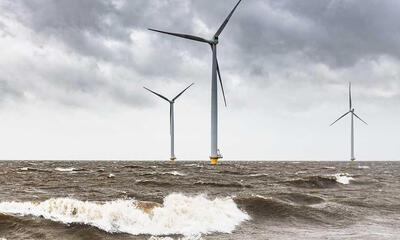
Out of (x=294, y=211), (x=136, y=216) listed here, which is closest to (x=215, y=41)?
(x=294, y=211)

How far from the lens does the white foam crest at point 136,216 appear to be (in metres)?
19.1

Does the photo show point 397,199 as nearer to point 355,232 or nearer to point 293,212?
point 293,212

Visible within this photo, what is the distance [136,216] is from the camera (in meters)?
20.4

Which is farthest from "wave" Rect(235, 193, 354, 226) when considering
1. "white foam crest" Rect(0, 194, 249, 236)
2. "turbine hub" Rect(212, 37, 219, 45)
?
"turbine hub" Rect(212, 37, 219, 45)

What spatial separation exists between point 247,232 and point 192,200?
17.8 feet

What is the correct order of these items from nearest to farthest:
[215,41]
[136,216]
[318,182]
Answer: [136,216] → [318,182] → [215,41]

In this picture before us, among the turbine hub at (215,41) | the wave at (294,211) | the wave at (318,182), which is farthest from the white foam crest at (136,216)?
the turbine hub at (215,41)

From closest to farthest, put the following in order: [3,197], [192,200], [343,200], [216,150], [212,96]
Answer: [192,200] → [3,197] → [343,200] → [212,96] → [216,150]

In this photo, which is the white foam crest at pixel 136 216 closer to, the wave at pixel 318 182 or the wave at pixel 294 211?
the wave at pixel 294 211

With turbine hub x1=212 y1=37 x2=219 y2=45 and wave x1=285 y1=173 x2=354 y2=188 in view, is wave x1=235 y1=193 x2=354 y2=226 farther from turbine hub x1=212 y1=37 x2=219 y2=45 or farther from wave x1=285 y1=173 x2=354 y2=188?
turbine hub x1=212 y1=37 x2=219 y2=45

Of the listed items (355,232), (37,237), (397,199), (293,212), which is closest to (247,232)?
(355,232)

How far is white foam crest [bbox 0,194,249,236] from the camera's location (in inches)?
752

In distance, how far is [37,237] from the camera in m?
16.9

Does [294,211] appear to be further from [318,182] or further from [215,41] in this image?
[215,41]
